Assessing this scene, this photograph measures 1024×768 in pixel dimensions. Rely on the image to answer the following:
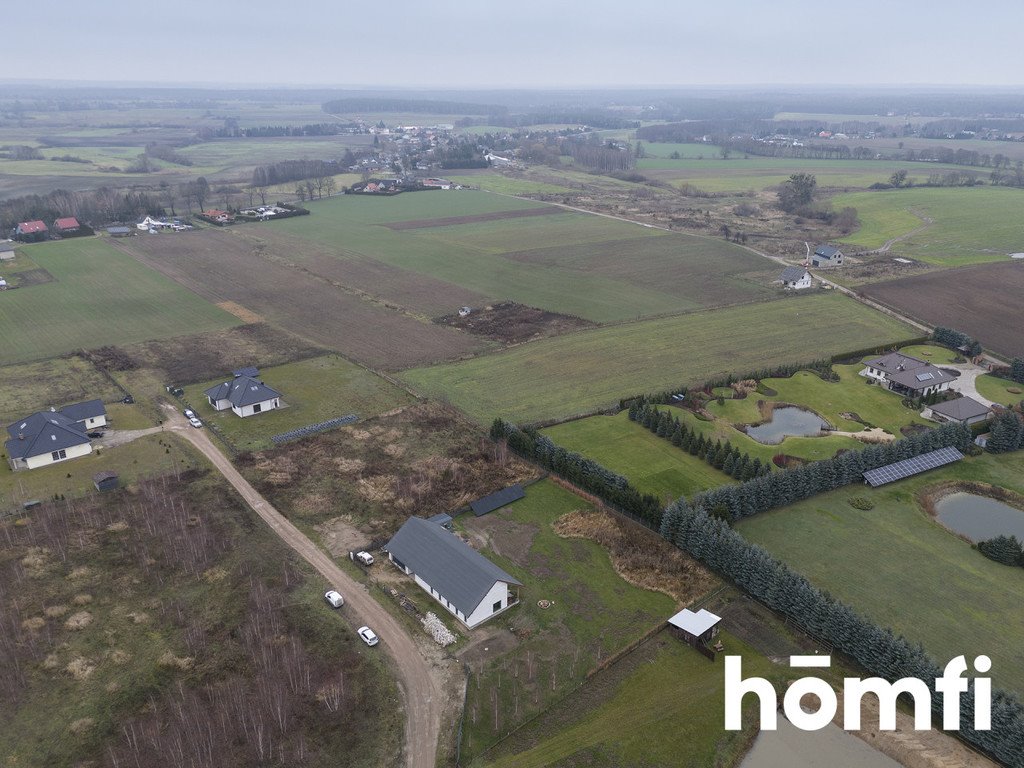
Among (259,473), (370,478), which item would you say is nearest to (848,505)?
(370,478)

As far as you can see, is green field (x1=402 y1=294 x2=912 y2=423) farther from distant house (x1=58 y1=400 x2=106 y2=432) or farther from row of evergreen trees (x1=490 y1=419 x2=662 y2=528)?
distant house (x1=58 y1=400 x2=106 y2=432)

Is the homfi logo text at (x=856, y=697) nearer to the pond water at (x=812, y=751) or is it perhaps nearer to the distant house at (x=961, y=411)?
the pond water at (x=812, y=751)

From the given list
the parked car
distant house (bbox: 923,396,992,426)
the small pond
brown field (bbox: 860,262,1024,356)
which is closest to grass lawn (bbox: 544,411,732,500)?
the small pond

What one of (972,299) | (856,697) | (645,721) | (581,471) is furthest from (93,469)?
(972,299)

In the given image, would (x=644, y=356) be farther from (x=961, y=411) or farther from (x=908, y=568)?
(x=908, y=568)

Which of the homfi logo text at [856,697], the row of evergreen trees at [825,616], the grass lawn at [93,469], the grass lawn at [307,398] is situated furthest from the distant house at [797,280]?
the grass lawn at [93,469]
